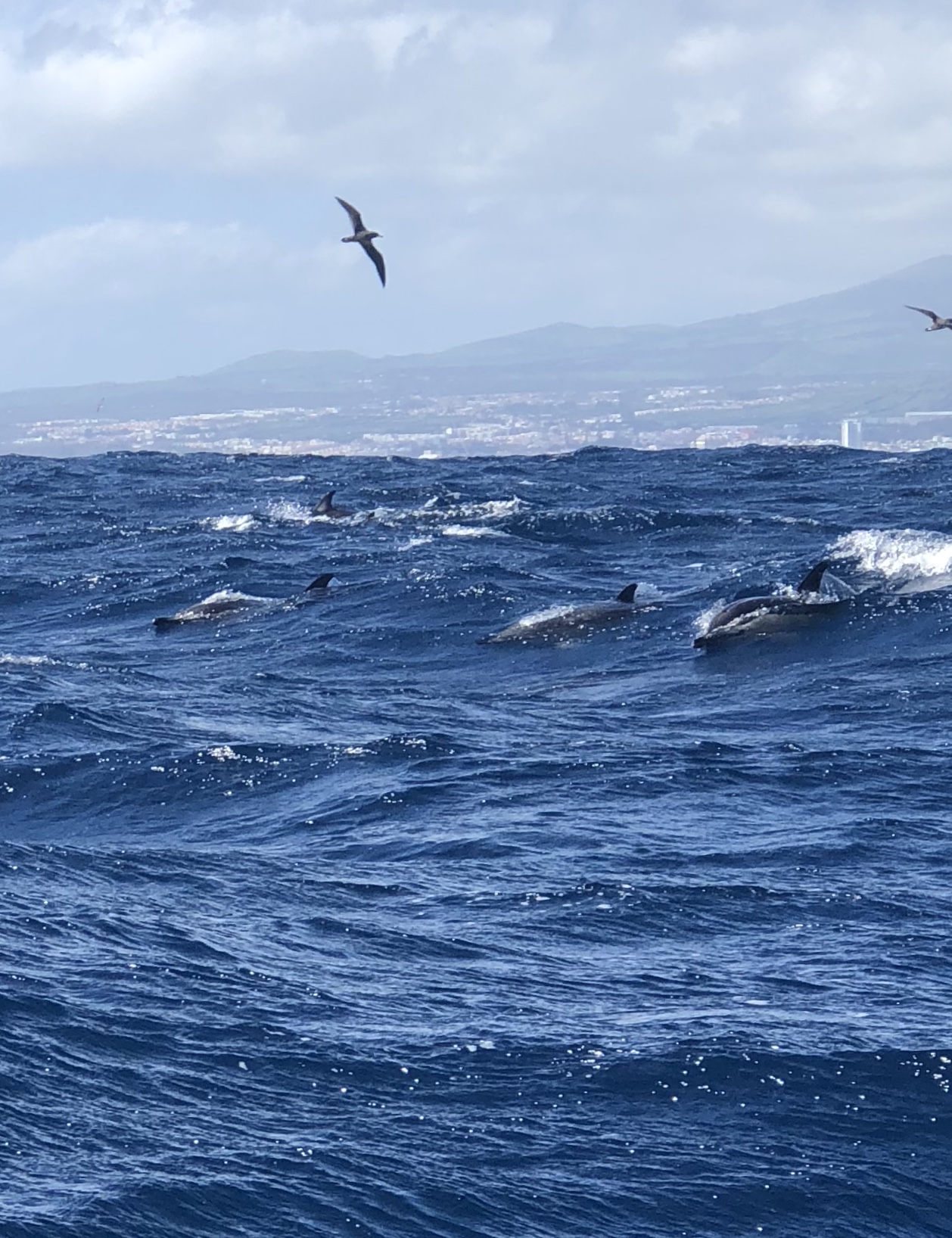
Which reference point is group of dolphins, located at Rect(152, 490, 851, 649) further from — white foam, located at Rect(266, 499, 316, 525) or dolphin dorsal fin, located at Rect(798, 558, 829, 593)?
white foam, located at Rect(266, 499, 316, 525)

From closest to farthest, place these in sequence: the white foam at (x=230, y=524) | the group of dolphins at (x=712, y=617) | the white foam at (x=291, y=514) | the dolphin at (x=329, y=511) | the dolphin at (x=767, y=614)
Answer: the dolphin at (x=767, y=614), the group of dolphins at (x=712, y=617), the white foam at (x=230, y=524), the dolphin at (x=329, y=511), the white foam at (x=291, y=514)

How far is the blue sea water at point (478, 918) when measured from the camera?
10.2 meters

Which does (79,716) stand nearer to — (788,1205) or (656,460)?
(788,1205)

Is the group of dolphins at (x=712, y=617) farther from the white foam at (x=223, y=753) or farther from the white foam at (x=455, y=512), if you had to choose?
the white foam at (x=455, y=512)

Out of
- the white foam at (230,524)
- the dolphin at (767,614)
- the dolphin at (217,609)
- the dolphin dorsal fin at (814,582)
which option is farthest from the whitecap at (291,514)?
the dolphin at (767,614)

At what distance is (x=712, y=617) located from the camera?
2712cm

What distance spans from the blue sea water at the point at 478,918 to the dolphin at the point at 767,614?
16.2 inches

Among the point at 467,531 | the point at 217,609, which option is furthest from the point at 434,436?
the point at 217,609

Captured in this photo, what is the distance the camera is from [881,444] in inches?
5586

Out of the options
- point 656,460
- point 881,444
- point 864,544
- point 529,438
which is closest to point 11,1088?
point 864,544

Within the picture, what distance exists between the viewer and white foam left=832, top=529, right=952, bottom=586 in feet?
102

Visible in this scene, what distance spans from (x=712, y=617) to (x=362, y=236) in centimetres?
940

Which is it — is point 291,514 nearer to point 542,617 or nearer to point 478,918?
point 542,617

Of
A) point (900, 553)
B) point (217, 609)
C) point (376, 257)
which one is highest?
point (376, 257)
